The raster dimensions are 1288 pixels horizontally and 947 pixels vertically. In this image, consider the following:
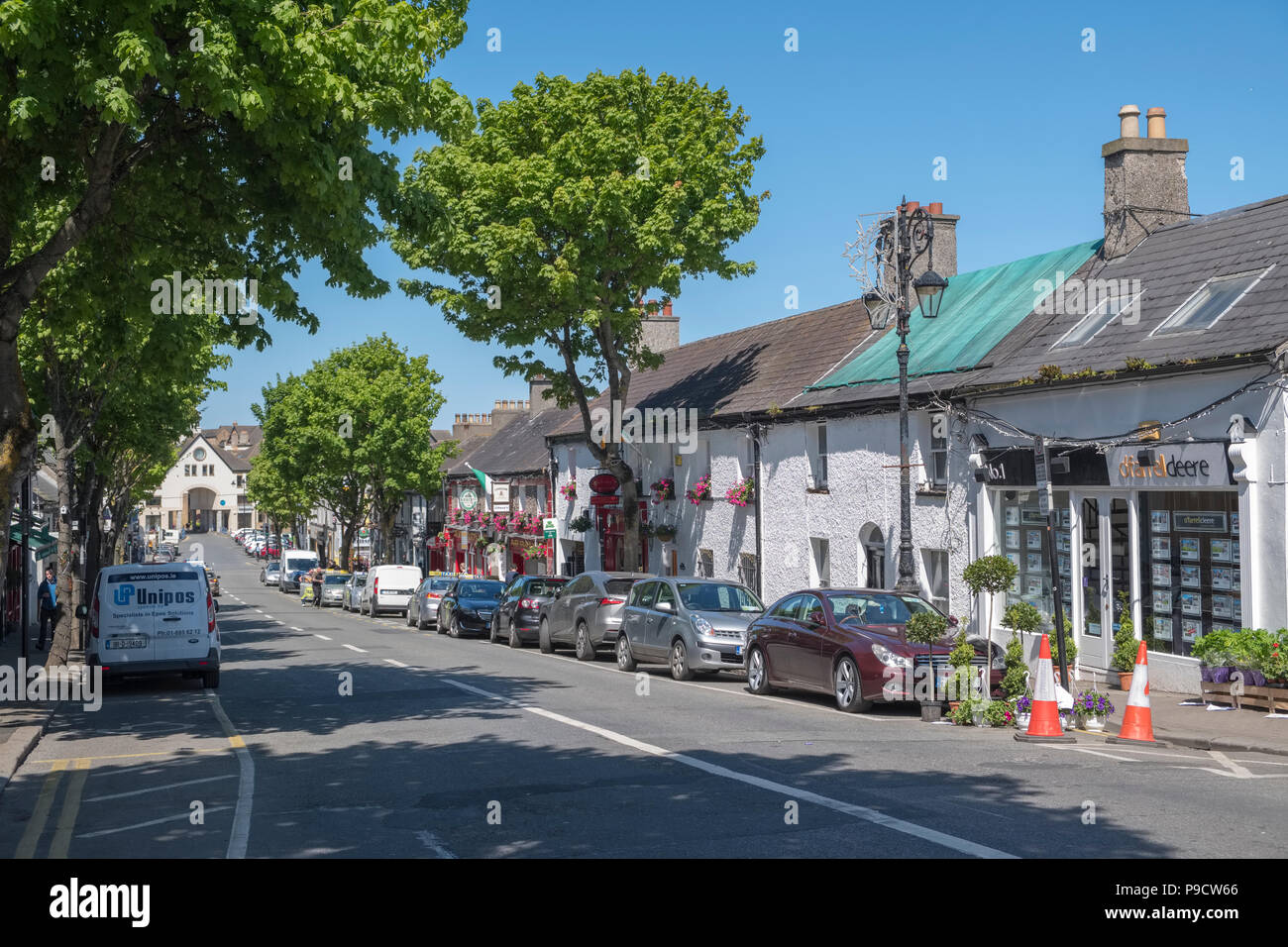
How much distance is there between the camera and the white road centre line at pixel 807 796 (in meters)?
7.52

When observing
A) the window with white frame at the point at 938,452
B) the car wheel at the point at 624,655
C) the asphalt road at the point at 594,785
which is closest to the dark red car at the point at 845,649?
the asphalt road at the point at 594,785

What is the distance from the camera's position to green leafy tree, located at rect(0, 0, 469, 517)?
10336 mm

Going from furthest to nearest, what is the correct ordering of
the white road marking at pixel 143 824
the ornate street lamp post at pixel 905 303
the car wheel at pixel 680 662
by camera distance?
the car wheel at pixel 680 662 → the ornate street lamp post at pixel 905 303 → the white road marking at pixel 143 824

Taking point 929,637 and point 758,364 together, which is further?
point 758,364

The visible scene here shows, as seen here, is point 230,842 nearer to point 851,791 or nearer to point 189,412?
point 851,791

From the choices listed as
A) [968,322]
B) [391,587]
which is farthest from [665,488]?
[391,587]

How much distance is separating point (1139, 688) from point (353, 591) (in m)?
41.5

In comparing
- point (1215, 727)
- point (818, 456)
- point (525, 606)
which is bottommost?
point (1215, 727)

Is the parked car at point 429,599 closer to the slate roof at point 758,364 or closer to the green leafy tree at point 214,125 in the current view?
the slate roof at point 758,364

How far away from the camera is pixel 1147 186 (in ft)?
73.6

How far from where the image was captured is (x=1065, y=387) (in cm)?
1927

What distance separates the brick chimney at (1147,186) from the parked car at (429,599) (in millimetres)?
21570

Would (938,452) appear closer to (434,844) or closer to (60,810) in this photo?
(434,844)
